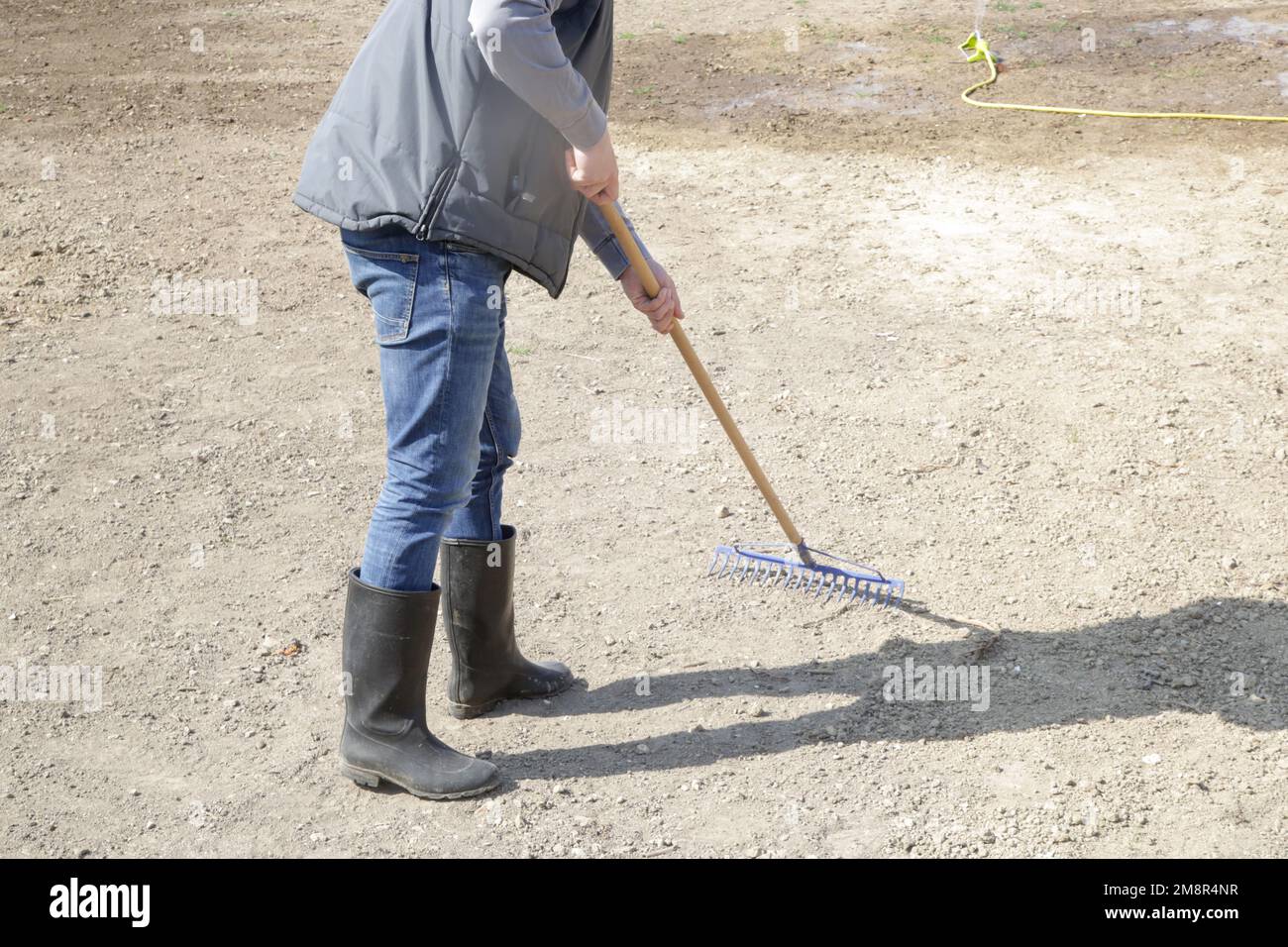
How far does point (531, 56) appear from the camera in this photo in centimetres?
235

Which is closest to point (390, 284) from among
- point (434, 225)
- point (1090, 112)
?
point (434, 225)

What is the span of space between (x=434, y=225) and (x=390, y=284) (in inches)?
6.8

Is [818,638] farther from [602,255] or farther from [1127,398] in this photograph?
[1127,398]

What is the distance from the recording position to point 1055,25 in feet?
28.0

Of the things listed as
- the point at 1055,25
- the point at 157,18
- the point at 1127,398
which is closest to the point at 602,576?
the point at 1127,398

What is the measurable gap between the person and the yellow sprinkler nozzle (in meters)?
5.67

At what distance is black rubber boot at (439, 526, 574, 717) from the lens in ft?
10.2


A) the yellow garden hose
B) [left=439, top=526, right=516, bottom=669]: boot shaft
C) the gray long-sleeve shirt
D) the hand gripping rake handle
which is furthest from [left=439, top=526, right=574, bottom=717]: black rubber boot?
the yellow garden hose

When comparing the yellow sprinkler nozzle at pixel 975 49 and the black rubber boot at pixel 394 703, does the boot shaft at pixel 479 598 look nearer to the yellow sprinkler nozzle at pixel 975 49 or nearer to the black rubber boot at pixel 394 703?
the black rubber boot at pixel 394 703

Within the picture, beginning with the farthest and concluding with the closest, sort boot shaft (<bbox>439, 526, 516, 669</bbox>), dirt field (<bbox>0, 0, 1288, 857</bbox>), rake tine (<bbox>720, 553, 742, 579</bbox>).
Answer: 1. rake tine (<bbox>720, 553, 742, 579</bbox>)
2. boot shaft (<bbox>439, 526, 516, 669</bbox>)
3. dirt field (<bbox>0, 0, 1288, 857</bbox>)

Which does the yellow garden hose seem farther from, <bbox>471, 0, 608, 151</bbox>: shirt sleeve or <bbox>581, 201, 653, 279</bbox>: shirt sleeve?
<bbox>471, 0, 608, 151</bbox>: shirt sleeve

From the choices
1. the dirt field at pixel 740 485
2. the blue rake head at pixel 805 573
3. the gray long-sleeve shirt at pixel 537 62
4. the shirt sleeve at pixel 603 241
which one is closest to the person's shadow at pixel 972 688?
the dirt field at pixel 740 485

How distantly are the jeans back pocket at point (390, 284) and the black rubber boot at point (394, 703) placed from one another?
56 cm
